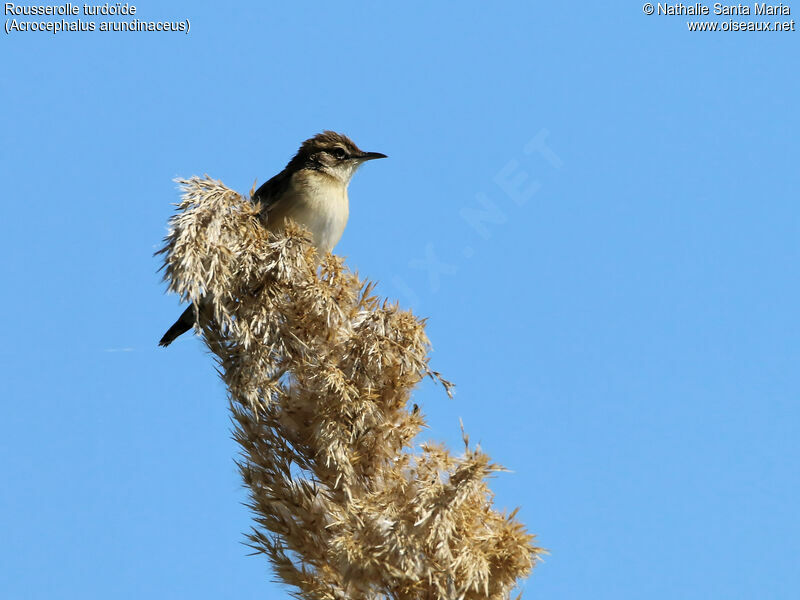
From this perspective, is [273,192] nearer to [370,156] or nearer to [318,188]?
[318,188]

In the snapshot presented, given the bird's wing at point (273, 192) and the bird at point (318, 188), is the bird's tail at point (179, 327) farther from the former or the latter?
the bird's wing at point (273, 192)

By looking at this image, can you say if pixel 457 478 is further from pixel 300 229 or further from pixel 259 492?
pixel 300 229

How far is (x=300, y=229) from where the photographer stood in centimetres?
367

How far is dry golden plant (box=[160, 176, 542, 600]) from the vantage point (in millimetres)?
2822

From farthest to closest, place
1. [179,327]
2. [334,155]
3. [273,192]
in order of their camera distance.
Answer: [334,155], [273,192], [179,327]

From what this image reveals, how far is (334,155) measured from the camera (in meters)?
5.90

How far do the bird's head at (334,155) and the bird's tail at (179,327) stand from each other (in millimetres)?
1679

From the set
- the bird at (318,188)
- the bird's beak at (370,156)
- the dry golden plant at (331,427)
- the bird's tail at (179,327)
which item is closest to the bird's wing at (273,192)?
the bird at (318,188)

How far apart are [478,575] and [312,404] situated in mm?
834

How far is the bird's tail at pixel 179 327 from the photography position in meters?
4.51

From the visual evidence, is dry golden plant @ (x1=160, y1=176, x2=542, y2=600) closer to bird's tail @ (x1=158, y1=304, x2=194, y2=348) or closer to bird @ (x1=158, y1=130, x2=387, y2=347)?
bird's tail @ (x1=158, y1=304, x2=194, y2=348)

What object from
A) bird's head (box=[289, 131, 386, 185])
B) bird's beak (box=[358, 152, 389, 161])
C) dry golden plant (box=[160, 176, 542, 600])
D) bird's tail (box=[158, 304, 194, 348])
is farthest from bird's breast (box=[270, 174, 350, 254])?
dry golden plant (box=[160, 176, 542, 600])

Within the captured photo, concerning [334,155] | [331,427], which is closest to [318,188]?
[334,155]

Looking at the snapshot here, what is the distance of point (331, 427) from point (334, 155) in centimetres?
317
